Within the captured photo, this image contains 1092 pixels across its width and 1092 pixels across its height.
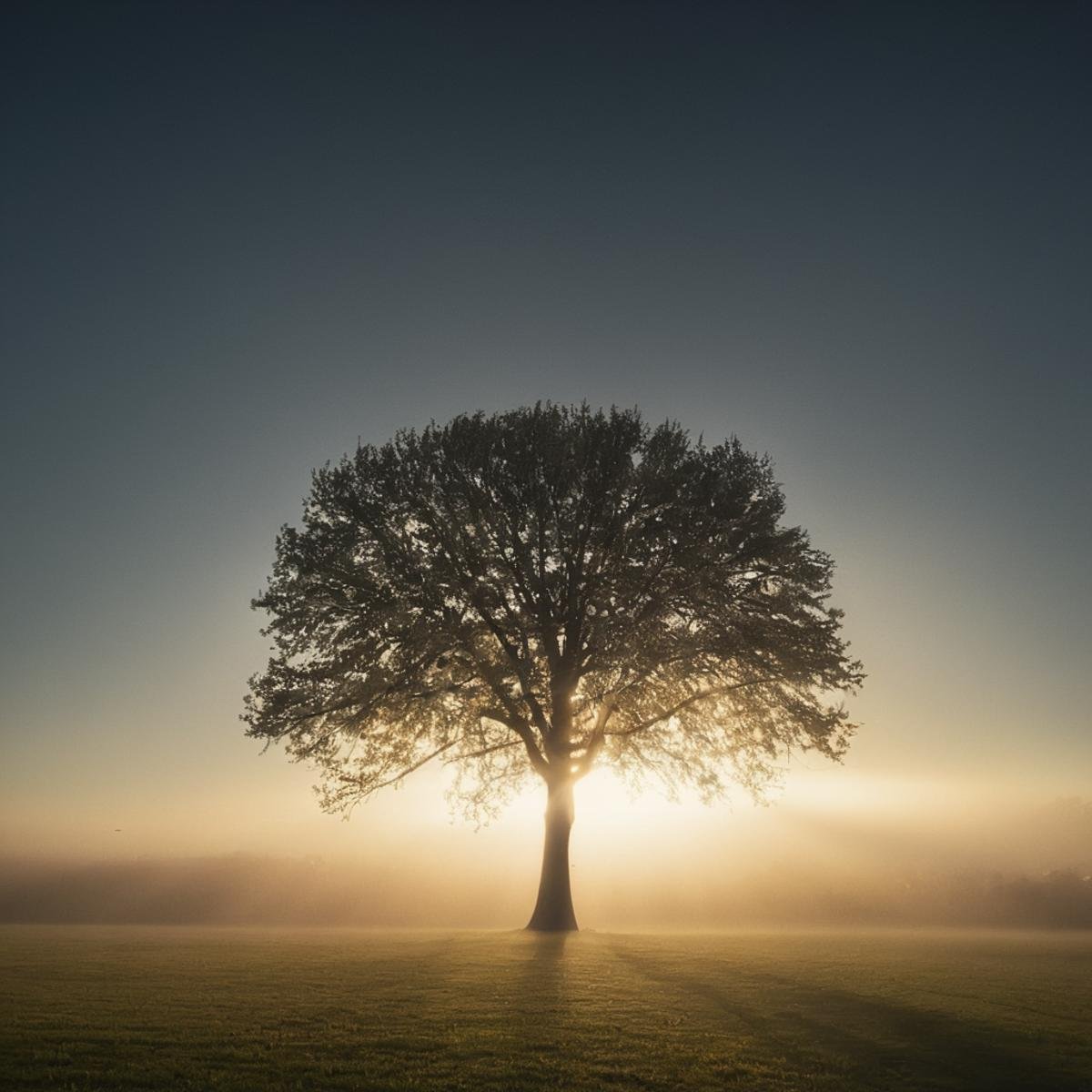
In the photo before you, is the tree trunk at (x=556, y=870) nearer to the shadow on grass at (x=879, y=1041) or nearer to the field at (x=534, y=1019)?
the field at (x=534, y=1019)

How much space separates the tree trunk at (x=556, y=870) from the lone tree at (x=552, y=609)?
0.21 ft

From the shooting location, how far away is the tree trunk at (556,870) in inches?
1154

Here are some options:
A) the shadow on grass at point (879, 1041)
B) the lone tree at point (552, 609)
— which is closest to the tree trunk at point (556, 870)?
the lone tree at point (552, 609)

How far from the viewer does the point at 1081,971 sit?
2220cm

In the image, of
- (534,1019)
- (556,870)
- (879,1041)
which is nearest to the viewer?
(879,1041)

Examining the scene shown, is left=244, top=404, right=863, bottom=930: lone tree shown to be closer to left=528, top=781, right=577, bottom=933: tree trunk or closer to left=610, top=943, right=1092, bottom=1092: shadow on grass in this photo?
left=528, top=781, right=577, bottom=933: tree trunk

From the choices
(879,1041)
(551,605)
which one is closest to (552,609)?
(551,605)

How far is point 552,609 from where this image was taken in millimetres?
30453

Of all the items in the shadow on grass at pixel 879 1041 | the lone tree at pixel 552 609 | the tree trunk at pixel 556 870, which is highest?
the lone tree at pixel 552 609

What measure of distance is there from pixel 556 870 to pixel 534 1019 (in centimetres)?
Answer: 1718

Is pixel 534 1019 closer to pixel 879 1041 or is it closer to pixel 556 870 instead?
pixel 879 1041

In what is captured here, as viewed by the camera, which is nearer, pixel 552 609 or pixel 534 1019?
pixel 534 1019

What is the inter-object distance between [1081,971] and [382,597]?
23.6 m

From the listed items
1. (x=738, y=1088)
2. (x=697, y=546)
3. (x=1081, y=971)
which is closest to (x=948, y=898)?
(x=1081, y=971)
